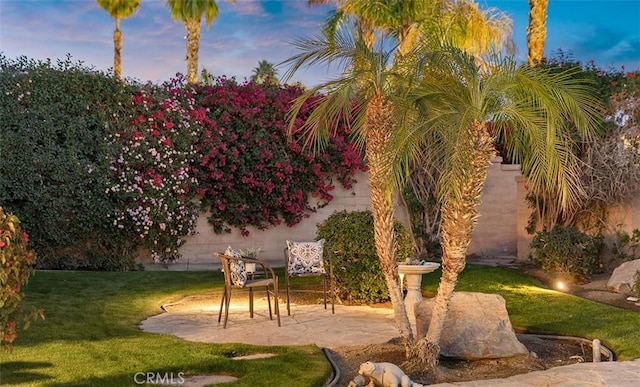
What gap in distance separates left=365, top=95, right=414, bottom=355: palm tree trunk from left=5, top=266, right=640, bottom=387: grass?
0.83 meters

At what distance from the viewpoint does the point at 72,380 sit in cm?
510

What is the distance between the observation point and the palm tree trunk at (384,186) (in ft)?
19.2

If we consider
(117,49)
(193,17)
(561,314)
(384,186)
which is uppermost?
(117,49)

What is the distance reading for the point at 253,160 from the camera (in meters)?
13.9

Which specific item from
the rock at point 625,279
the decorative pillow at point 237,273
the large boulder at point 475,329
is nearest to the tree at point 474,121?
the large boulder at point 475,329

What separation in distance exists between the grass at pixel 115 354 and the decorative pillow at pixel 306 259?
1787mm

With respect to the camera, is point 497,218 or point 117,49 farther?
point 117,49

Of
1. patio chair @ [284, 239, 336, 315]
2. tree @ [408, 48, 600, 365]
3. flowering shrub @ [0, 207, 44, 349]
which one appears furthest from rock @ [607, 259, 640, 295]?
flowering shrub @ [0, 207, 44, 349]

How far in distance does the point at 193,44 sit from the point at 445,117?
666 inches

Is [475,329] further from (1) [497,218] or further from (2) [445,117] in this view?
(1) [497,218]

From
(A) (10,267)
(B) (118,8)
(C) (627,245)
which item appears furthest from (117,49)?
(A) (10,267)

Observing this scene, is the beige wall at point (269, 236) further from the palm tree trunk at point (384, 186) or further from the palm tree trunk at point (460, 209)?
the palm tree trunk at point (460, 209)

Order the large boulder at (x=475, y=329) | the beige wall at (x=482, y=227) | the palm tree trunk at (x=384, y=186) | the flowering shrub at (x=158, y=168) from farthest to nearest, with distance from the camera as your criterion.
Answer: the beige wall at (x=482, y=227) < the flowering shrub at (x=158, y=168) < the large boulder at (x=475, y=329) < the palm tree trunk at (x=384, y=186)

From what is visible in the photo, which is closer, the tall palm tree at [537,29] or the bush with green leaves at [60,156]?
the bush with green leaves at [60,156]
